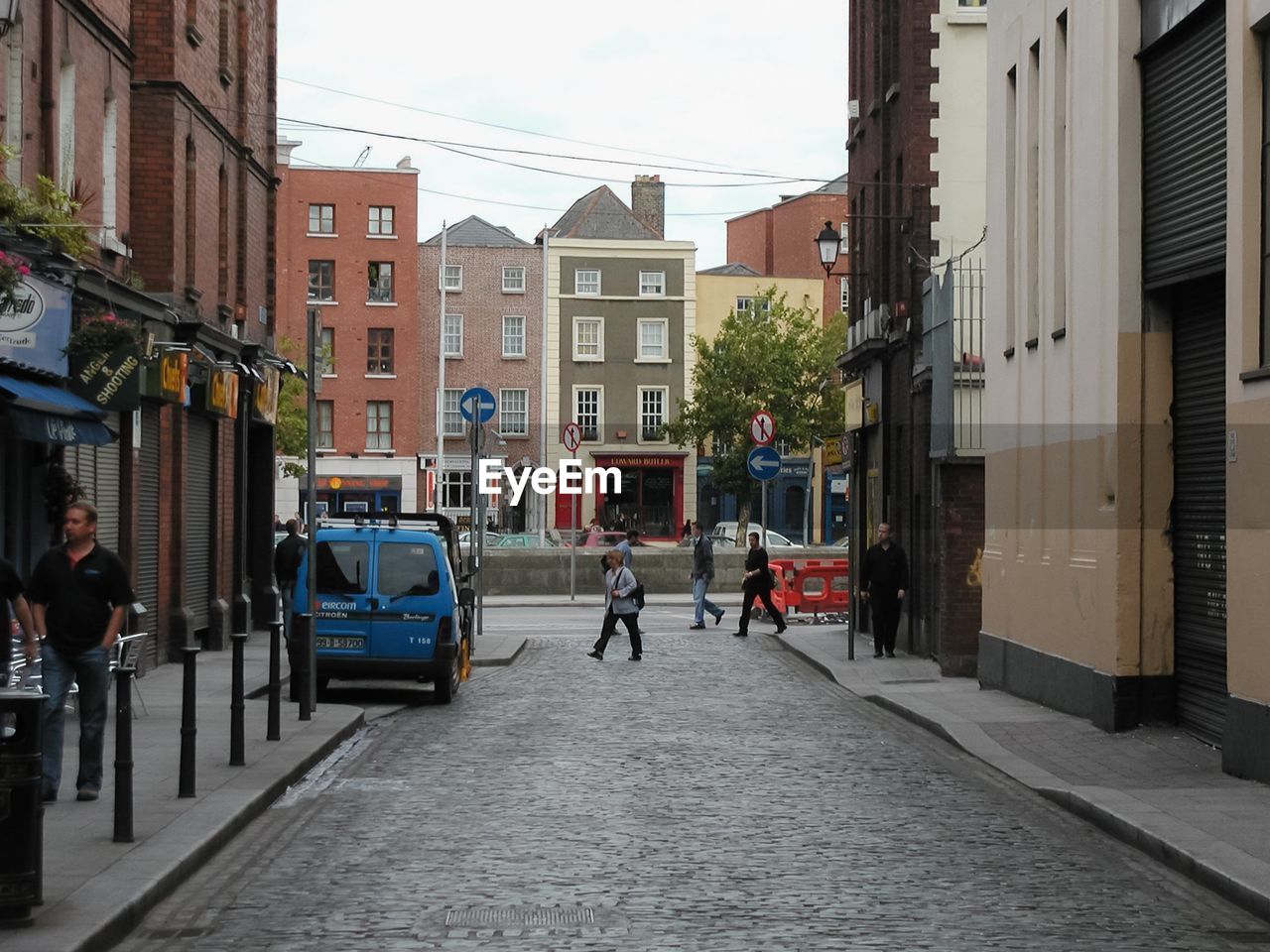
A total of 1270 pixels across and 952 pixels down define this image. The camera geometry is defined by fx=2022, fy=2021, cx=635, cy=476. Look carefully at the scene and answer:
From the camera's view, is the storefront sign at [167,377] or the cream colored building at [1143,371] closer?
the cream colored building at [1143,371]

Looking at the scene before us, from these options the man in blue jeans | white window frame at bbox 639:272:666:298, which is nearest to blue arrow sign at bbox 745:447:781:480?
the man in blue jeans

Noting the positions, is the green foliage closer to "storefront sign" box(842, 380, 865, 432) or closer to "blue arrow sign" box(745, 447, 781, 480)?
"blue arrow sign" box(745, 447, 781, 480)

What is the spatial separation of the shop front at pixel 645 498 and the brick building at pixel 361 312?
6.86 metres

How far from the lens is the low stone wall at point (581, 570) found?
46094 mm

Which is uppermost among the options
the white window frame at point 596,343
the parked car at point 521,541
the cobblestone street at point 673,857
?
the white window frame at point 596,343

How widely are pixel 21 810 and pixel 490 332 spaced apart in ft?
237

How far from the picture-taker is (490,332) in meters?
80.0

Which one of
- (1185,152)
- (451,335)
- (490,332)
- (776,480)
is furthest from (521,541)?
(1185,152)

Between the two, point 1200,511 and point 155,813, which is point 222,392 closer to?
point 1200,511

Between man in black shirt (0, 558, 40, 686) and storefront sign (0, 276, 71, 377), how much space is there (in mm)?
4271

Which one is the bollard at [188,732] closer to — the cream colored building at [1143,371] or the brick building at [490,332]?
the cream colored building at [1143,371]

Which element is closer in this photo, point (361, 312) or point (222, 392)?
point (222, 392)

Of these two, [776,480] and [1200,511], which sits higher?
[776,480]

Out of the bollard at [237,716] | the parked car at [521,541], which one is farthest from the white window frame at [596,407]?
the bollard at [237,716]
